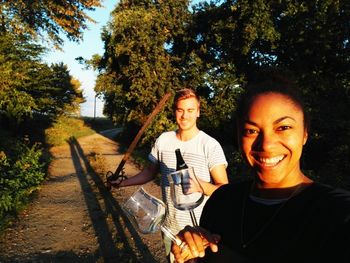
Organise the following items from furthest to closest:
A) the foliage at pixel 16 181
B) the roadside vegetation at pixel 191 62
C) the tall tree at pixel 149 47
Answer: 1. the tall tree at pixel 149 47
2. the roadside vegetation at pixel 191 62
3. the foliage at pixel 16 181

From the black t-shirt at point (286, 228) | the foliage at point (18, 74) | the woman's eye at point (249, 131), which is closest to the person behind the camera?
the black t-shirt at point (286, 228)

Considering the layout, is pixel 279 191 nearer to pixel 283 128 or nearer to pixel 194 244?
pixel 283 128

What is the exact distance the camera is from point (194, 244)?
4.09ft

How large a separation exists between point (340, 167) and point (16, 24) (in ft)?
39.0

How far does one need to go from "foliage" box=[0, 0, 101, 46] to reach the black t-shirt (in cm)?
1181

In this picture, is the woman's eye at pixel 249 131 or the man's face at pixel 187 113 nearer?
the woman's eye at pixel 249 131

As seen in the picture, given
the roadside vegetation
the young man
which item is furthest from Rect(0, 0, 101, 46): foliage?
the young man

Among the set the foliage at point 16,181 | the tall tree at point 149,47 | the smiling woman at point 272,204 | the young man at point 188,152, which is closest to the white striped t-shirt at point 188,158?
the young man at point 188,152

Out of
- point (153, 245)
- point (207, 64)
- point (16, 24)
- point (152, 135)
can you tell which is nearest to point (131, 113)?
point (152, 135)

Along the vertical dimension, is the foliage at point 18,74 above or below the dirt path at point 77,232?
above

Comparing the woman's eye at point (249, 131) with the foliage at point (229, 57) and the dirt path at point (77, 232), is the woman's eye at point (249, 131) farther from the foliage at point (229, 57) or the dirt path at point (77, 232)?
the foliage at point (229, 57)

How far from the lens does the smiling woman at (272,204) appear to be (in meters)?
1.08

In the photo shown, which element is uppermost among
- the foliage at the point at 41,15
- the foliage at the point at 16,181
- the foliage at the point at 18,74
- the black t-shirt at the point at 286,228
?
the foliage at the point at 41,15

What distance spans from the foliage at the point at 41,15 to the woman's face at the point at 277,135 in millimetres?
11730
